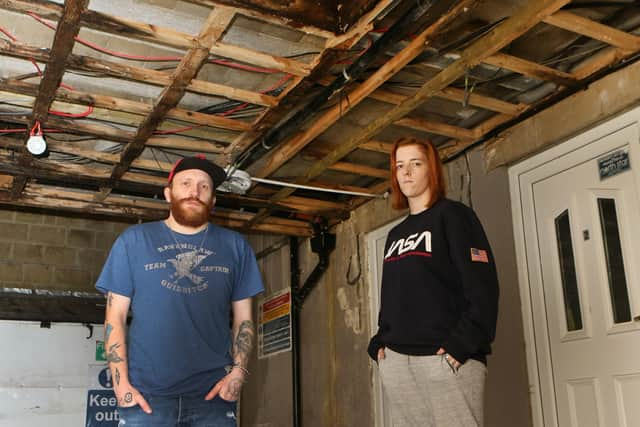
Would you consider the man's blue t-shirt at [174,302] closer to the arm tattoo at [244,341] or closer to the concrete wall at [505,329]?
the arm tattoo at [244,341]

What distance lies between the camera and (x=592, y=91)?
2.93 meters

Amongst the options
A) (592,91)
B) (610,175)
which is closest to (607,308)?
(610,175)

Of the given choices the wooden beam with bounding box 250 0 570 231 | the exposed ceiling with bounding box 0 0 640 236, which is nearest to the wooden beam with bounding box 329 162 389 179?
the exposed ceiling with bounding box 0 0 640 236

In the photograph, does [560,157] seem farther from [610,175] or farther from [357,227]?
[357,227]

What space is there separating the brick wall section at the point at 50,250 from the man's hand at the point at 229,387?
3811mm

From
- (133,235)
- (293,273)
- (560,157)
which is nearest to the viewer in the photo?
(133,235)

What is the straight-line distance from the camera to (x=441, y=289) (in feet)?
6.29

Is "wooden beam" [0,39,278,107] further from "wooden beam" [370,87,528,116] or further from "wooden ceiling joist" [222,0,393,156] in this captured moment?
"wooden beam" [370,87,528,116]

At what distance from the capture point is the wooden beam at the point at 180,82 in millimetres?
2553

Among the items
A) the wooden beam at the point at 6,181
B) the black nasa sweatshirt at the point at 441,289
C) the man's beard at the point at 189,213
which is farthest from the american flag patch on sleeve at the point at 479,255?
the wooden beam at the point at 6,181

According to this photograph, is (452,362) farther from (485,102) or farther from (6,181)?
(6,181)

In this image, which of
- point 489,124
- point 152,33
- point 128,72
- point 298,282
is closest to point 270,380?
point 298,282

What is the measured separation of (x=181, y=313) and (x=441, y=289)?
775 millimetres

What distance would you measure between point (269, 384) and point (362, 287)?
4.90 feet
